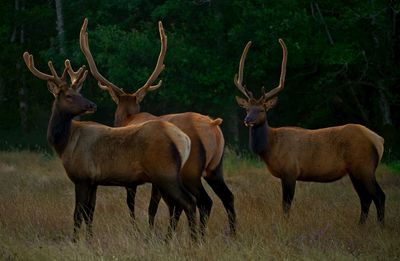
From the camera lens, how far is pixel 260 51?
20047 millimetres

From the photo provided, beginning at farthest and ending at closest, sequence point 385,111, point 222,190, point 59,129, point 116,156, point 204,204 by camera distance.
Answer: point 385,111
point 222,190
point 204,204
point 59,129
point 116,156

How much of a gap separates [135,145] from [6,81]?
20178 millimetres

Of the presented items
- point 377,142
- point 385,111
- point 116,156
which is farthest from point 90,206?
point 385,111

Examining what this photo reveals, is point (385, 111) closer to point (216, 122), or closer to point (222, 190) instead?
point (222, 190)

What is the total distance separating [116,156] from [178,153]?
63 cm

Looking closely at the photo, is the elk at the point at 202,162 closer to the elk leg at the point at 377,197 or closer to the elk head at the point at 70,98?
the elk head at the point at 70,98

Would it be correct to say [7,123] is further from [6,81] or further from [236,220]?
[236,220]

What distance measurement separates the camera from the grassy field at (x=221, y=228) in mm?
6553

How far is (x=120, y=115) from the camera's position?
31.6 ft

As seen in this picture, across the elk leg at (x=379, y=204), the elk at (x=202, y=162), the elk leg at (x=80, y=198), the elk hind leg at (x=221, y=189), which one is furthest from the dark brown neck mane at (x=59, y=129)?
the elk leg at (x=379, y=204)

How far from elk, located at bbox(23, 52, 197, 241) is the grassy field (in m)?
0.36

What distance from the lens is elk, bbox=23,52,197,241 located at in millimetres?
7457

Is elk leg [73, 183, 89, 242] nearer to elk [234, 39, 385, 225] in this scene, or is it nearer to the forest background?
elk [234, 39, 385, 225]

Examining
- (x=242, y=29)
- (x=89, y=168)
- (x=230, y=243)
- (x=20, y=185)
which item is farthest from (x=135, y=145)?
(x=242, y=29)
